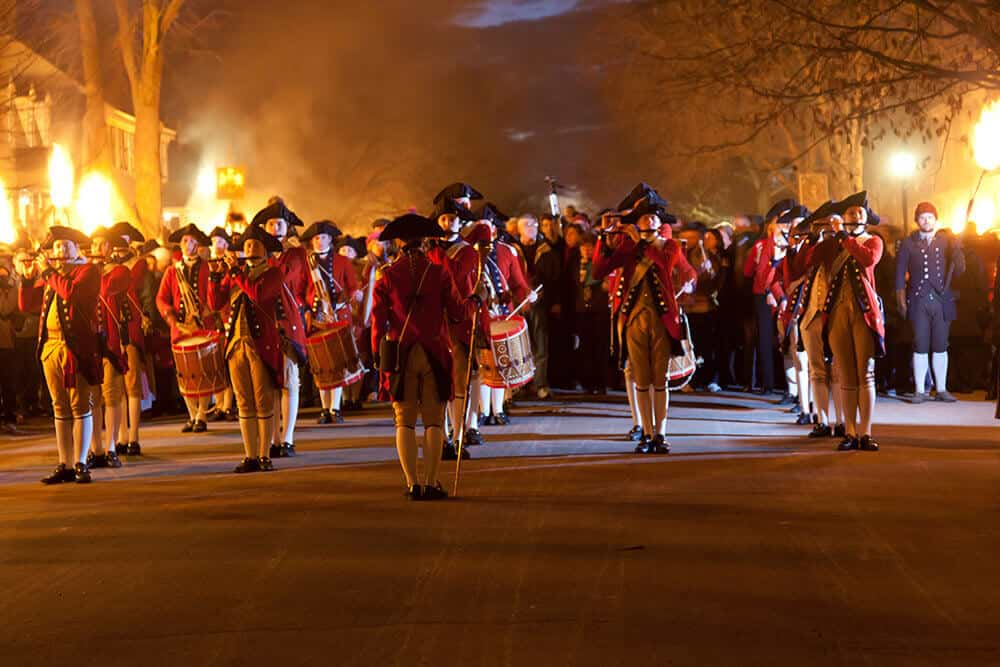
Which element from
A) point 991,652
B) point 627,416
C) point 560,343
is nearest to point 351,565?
point 991,652

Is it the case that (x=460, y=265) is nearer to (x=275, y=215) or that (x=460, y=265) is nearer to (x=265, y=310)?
(x=265, y=310)

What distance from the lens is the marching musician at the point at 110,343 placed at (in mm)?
13664

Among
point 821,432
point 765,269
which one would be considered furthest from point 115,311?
point 765,269

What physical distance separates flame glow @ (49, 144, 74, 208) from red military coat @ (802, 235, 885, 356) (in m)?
27.8

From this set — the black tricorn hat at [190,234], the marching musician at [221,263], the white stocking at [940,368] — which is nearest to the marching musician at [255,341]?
the marching musician at [221,263]

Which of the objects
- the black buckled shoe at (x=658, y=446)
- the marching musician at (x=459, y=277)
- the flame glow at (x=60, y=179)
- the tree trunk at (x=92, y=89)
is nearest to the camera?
the marching musician at (x=459, y=277)

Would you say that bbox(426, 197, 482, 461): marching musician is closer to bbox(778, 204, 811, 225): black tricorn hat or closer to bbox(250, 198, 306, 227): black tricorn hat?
bbox(250, 198, 306, 227): black tricorn hat

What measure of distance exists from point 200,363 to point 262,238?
9.23 feet

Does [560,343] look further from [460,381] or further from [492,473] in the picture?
[492,473]

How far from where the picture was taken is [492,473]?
12.4 metres

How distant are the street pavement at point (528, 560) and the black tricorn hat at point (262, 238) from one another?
207cm

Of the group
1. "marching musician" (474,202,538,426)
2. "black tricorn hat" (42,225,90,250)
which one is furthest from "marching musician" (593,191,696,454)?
"black tricorn hat" (42,225,90,250)

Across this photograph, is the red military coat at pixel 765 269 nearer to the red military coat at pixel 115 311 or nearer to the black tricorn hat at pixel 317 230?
the black tricorn hat at pixel 317 230

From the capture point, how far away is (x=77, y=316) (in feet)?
42.5
